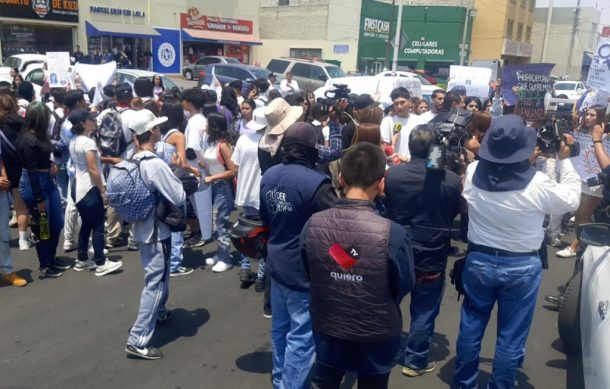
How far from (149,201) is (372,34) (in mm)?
39475

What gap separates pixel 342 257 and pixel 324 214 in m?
0.24

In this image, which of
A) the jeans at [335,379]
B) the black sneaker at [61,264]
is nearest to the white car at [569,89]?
the black sneaker at [61,264]

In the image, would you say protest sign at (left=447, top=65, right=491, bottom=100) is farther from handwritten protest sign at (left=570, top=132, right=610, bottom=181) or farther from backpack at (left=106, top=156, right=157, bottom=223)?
backpack at (left=106, top=156, right=157, bottom=223)

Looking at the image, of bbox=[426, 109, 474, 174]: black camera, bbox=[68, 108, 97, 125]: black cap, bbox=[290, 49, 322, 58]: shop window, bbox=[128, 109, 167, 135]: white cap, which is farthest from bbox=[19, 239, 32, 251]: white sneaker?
bbox=[290, 49, 322, 58]: shop window

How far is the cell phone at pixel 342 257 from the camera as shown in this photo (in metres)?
2.57

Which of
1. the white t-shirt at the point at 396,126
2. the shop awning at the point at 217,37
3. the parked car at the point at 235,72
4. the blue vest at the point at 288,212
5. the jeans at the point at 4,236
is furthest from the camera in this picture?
the shop awning at the point at 217,37

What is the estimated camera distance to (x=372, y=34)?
135 feet

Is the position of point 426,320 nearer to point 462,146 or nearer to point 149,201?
point 462,146

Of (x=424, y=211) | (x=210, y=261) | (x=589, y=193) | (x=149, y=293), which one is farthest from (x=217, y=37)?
(x=424, y=211)

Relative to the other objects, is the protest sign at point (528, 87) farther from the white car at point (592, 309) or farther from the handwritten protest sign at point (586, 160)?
the white car at point (592, 309)

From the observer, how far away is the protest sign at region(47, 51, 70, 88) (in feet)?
34.8

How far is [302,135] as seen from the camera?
3381 mm

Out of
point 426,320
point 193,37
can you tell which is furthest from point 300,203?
point 193,37

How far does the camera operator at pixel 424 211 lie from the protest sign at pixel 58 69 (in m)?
8.92
